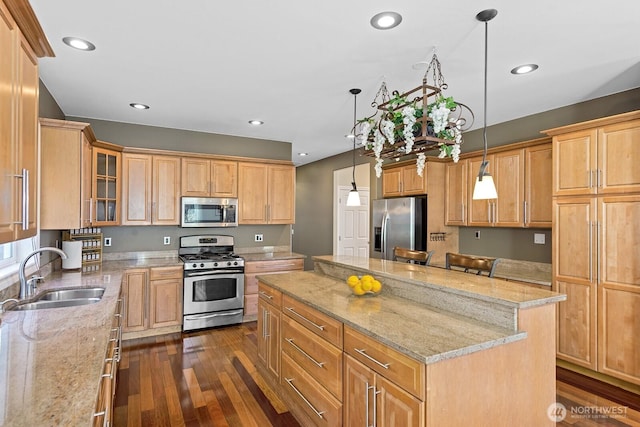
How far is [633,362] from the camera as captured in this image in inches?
115

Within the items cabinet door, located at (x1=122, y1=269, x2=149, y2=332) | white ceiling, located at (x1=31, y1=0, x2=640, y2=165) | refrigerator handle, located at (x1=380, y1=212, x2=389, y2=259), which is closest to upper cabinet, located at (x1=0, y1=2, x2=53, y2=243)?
white ceiling, located at (x1=31, y1=0, x2=640, y2=165)

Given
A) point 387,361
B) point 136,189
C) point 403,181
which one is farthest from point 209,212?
point 387,361

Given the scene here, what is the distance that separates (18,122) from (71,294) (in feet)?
5.88

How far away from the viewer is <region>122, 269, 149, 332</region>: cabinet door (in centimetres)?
404

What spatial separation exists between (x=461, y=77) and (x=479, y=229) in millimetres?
2406

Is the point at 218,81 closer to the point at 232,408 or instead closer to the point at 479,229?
the point at 232,408

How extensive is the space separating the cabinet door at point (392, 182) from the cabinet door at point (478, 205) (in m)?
0.98

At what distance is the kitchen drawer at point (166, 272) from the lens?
164 inches

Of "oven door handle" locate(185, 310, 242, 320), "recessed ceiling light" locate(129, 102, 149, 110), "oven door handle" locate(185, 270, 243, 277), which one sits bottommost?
"oven door handle" locate(185, 310, 242, 320)

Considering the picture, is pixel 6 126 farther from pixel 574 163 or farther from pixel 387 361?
pixel 574 163

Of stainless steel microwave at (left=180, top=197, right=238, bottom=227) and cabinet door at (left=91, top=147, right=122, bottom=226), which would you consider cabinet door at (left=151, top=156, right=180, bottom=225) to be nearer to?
stainless steel microwave at (left=180, top=197, right=238, bottom=227)

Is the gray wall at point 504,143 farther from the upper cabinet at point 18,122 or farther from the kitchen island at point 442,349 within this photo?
the upper cabinet at point 18,122

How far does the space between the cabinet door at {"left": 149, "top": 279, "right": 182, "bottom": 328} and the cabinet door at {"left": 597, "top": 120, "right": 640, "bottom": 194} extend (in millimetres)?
4540

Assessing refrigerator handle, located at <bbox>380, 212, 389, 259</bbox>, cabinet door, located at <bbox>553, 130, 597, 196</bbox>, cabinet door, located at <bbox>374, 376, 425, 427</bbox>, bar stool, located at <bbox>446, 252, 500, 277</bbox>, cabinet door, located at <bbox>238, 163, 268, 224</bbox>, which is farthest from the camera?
refrigerator handle, located at <bbox>380, 212, 389, 259</bbox>
